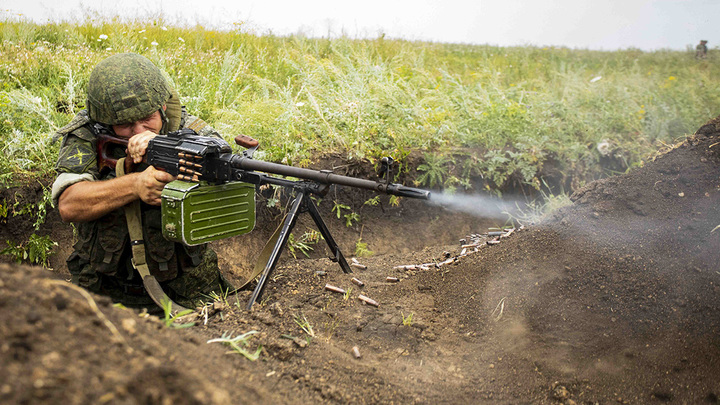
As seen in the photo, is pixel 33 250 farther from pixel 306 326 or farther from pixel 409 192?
pixel 409 192

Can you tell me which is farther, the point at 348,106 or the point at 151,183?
the point at 348,106

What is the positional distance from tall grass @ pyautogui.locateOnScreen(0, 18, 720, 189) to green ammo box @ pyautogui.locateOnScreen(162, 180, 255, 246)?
5.82 feet

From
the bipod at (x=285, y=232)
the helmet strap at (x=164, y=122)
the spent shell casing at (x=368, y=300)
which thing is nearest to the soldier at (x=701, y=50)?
the spent shell casing at (x=368, y=300)

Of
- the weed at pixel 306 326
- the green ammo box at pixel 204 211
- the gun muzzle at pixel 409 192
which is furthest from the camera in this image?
the green ammo box at pixel 204 211

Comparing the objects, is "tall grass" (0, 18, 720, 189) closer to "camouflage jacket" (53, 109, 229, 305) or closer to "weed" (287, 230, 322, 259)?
"weed" (287, 230, 322, 259)

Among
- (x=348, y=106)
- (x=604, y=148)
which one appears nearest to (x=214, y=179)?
(x=348, y=106)

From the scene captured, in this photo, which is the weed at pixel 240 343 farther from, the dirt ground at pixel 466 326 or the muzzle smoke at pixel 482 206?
the muzzle smoke at pixel 482 206

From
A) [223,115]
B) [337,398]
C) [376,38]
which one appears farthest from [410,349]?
[376,38]

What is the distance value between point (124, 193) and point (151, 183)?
278 millimetres

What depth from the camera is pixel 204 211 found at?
10.4 feet

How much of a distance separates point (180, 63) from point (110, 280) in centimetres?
421

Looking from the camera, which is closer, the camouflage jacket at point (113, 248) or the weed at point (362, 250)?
the camouflage jacket at point (113, 248)

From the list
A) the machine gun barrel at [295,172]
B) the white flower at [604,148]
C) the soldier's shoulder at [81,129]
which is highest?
the soldier's shoulder at [81,129]

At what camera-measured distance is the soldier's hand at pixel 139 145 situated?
329 centimetres
